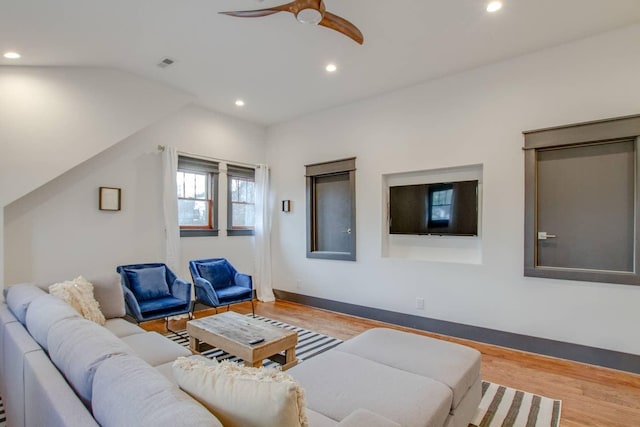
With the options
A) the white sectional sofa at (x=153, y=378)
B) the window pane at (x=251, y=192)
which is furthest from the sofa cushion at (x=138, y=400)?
the window pane at (x=251, y=192)

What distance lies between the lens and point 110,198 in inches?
162

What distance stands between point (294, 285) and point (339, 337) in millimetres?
1851

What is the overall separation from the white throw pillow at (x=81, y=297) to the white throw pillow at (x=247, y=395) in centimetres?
198

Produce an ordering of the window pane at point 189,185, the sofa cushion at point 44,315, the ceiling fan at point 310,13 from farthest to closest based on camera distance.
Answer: the window pane at point 189,185
the ceiling fan at point 310,13
the sofa cushion at point 44,315

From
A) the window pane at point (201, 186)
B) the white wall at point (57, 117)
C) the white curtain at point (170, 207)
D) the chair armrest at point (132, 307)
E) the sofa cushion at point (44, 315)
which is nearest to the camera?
the sofa cushion at point (44, 315)

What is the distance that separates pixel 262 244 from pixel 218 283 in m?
1.23

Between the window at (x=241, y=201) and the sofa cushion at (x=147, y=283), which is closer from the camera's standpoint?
the sofa cushion at (x=147, y=283)

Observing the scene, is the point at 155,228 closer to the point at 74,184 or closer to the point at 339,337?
the point at 74,184

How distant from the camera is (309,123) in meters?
5.42

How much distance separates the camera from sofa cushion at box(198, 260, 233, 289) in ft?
15.1

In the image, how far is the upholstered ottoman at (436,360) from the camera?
1867mm

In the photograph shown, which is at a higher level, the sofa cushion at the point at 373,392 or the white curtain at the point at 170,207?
the white curtain at the point at 170,207

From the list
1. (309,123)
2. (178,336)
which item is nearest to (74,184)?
Result: (178,336)

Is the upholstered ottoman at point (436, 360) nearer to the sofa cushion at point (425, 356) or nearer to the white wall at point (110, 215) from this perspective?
the sofa cushion at point (425, 356)
